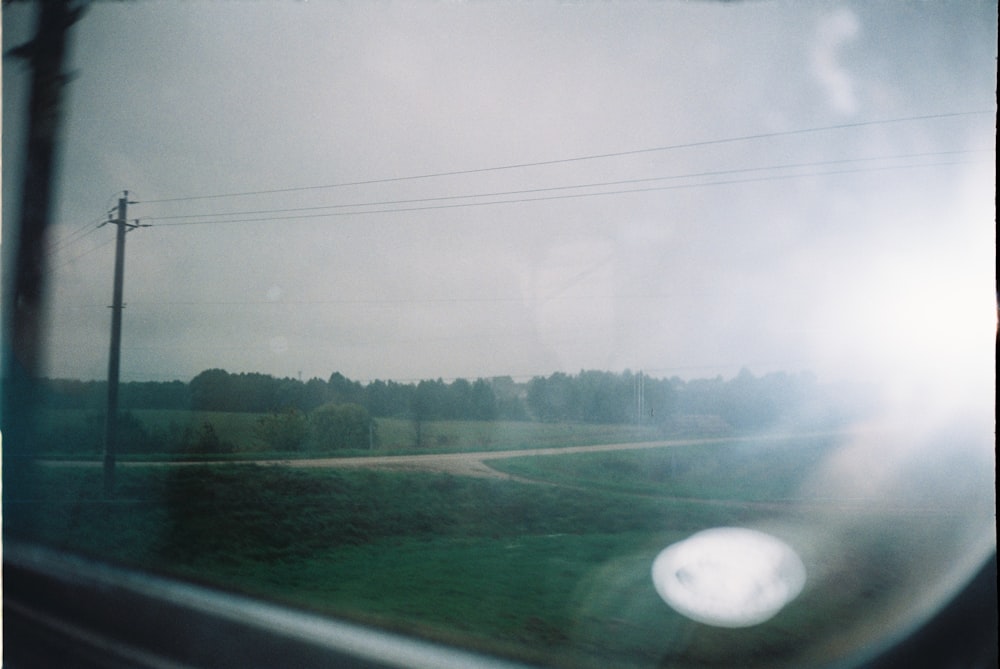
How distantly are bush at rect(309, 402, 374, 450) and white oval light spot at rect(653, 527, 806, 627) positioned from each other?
4554mm

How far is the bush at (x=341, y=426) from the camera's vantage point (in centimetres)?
896

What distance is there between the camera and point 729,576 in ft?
16.7

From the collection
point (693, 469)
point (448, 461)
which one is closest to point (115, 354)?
point (448, 461)

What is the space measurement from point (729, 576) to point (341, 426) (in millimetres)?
5691

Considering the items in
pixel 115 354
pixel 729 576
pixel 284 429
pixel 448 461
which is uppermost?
pixel 115 354

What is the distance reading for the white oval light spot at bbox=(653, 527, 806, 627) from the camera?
446 cm

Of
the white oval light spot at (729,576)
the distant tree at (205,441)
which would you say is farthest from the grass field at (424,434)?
the white oval light spot at (729,576)

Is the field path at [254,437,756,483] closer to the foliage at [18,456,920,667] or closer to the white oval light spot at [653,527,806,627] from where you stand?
the foliage at [18,456,920,667]

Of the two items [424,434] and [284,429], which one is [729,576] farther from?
[284,429]

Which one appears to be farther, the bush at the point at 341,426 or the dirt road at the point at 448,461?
the bush at the point at 341,426

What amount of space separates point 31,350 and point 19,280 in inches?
45.2

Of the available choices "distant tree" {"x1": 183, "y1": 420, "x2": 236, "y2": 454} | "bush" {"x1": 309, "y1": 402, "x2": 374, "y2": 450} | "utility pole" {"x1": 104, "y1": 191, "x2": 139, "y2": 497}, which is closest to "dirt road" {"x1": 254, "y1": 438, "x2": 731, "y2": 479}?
"bush" {"x1": 309, "y1": 402, "x2": 374, "y2": 450}

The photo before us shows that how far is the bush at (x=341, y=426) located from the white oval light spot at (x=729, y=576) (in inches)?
179

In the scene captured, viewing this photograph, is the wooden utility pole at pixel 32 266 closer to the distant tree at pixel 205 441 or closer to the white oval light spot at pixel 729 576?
the distant tree at pixel 205 441
